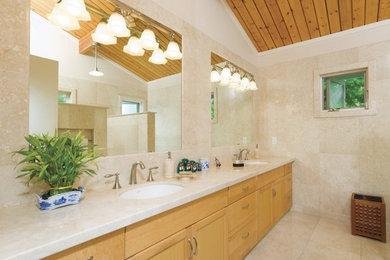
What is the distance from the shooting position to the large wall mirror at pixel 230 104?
232cm

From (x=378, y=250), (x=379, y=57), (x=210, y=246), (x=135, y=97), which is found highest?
(x=379, y=57)

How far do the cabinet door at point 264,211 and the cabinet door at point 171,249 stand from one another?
1.09 m

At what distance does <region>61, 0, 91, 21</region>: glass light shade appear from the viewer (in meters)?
1.17

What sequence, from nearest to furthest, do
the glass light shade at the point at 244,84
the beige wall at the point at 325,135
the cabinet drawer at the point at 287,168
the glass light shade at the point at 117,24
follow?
1. the glass light shade at the point at 117,24
2. the beige wall at the point at 325,135
3. the cabinet drawer at the point at 287,168
4. the glass light shade at the point at 244,84

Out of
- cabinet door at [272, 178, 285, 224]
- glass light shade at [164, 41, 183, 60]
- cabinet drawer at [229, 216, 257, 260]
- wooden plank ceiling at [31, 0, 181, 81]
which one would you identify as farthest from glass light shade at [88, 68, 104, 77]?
cabinet door at [272, 178, 285, 224]

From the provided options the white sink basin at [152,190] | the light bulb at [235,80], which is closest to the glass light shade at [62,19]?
the white sink basin at [152,190]

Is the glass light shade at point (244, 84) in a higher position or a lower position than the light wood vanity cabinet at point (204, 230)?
higher

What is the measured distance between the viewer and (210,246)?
53.2 inches

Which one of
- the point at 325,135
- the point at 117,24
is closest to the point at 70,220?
the point at 117,24

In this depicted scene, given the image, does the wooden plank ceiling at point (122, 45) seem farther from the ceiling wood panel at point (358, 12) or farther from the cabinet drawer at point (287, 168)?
the ceiling wood panel at point (358, 12)

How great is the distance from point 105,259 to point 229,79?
2218mm

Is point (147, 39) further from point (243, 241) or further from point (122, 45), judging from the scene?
point (243, 241)

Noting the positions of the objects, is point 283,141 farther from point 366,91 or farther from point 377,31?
point 377,31

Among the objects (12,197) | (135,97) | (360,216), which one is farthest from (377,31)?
(12,197)
